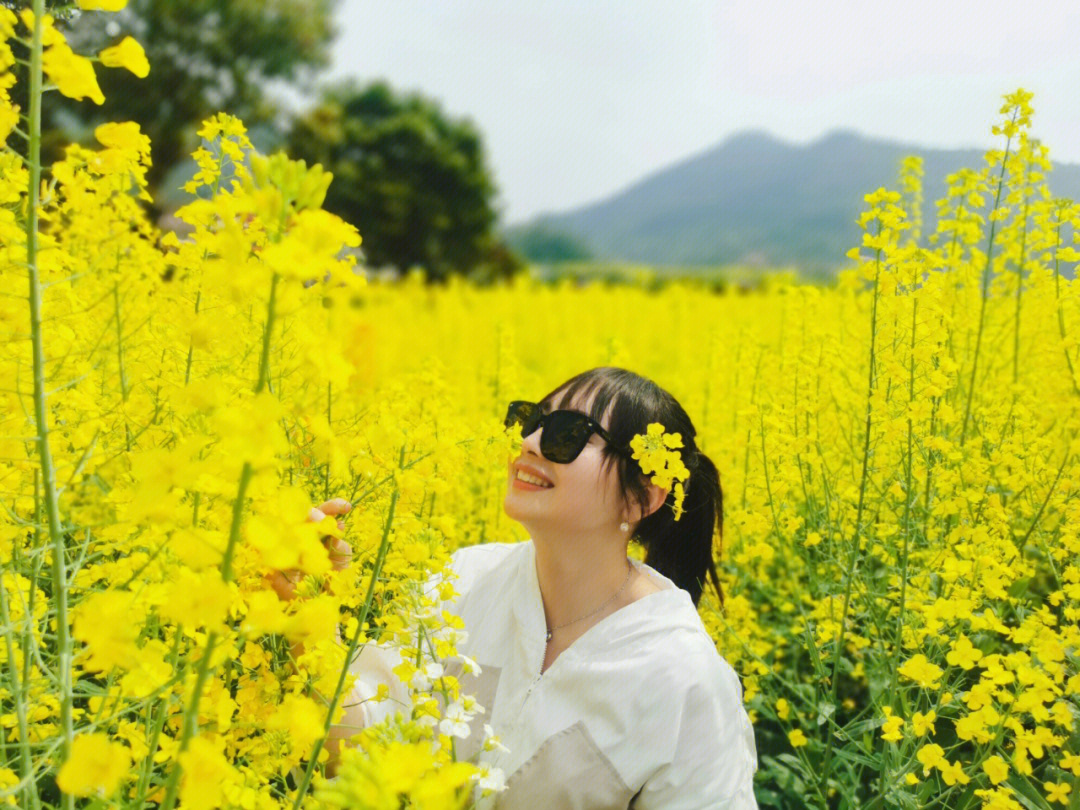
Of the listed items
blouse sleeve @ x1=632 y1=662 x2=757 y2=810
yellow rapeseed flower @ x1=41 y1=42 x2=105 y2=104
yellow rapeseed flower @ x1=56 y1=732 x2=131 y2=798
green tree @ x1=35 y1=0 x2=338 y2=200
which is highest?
green tree @ x1=35 y1=0 x2=338 y2=200

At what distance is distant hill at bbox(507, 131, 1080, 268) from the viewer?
394ft

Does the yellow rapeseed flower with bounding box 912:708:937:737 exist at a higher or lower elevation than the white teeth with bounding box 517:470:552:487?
lower

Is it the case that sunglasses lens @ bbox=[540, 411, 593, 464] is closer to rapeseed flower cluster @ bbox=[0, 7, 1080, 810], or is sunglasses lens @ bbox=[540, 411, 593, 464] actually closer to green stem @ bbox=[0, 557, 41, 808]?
rapeseed flower cluster @ bbox=[0, 7, 1080, 810]

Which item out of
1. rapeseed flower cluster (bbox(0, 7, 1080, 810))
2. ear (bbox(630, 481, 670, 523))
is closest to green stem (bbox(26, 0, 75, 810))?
rapeseed flower cluster (bbox(0, 7, 1080, 810))

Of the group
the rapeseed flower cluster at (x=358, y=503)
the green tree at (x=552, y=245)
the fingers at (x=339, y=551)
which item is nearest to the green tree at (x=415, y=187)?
the rapeseed flower cluster at (x=358, y=503)

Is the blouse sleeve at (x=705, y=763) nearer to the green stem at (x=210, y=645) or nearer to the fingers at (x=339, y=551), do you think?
the fingers at (x=339, y=551)

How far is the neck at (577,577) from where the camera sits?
75.7 inches

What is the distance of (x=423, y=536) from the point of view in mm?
1437

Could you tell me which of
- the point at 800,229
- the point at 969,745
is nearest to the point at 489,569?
the point at 969,745

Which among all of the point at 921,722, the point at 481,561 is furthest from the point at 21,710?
the point at 921,722

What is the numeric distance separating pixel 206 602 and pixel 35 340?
38cm

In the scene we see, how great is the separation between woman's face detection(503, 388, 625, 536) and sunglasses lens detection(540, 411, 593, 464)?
21 millimetres

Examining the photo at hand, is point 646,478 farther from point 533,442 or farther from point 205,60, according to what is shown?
point 205,60

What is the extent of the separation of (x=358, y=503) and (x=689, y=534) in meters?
0.84
